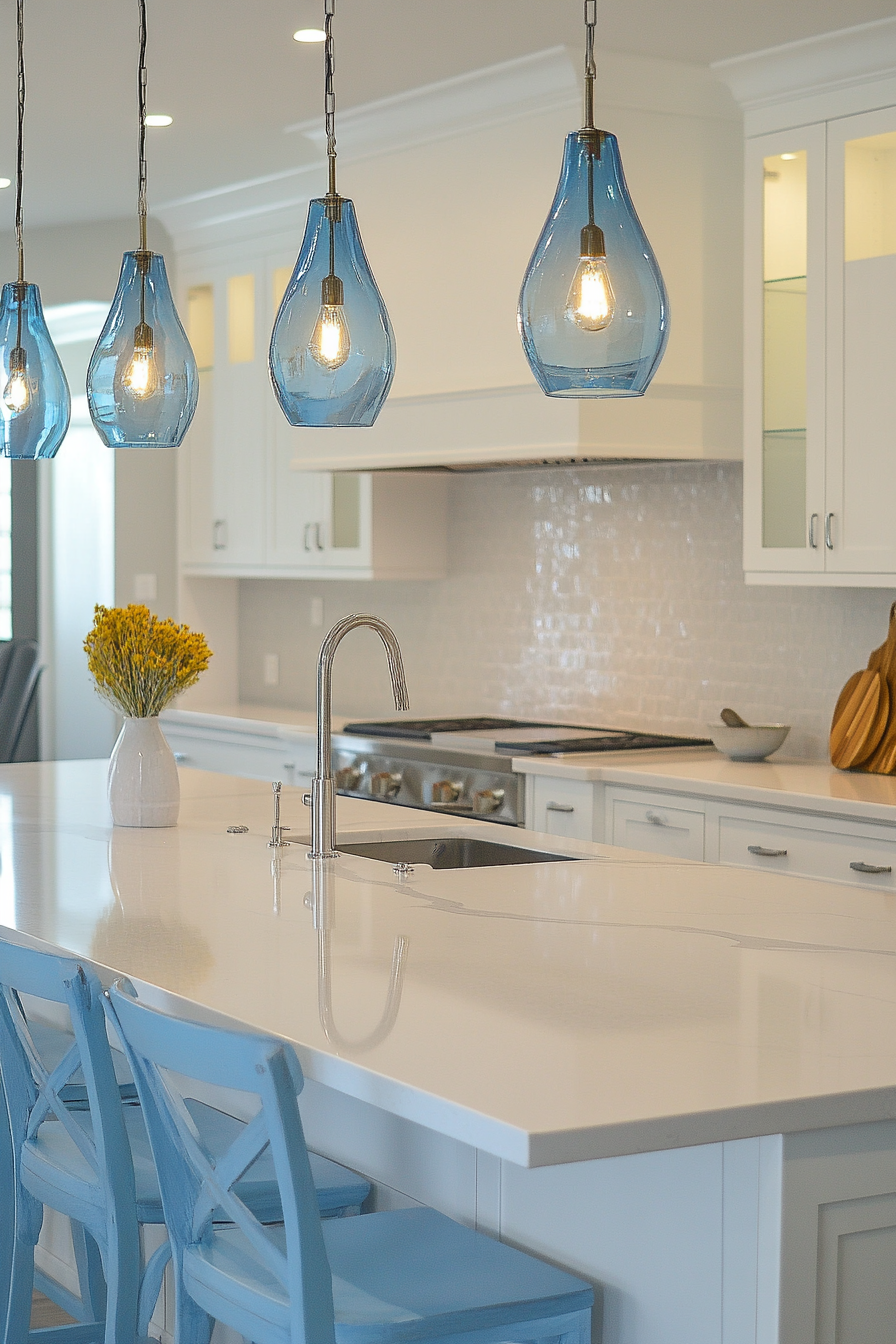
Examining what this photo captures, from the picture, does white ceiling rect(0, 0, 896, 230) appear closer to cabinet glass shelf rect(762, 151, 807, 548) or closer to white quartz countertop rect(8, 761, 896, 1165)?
cabinet glass shelf rect(762, 151, 807, 548)

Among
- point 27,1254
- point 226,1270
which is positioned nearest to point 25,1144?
point 27,1254

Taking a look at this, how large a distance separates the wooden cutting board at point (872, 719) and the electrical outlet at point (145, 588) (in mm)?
3399

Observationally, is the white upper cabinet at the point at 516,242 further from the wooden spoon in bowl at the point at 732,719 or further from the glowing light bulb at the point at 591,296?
the glowing light bulb at the point at 591,296

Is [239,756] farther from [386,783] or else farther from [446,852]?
[446,852]

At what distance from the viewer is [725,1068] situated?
62.1 inches

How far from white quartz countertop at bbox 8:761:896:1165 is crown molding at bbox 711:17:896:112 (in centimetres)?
221

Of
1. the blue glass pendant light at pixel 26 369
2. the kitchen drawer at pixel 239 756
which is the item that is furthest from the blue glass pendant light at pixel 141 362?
the kitchen drawer at pixel 239 756

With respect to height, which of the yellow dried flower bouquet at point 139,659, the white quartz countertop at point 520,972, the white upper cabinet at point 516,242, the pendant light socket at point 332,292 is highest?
the white upper cabinet at point 516,242

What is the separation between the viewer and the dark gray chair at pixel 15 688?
6488 millimetres

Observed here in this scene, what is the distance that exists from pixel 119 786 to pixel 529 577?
2.57 metres

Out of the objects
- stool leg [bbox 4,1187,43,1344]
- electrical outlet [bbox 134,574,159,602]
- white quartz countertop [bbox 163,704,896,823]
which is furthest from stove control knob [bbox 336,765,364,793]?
stool leg [bbox 4,1187,43,1344]

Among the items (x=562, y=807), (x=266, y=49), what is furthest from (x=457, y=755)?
(x=266, y=49)

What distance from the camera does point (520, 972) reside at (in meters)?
1.99

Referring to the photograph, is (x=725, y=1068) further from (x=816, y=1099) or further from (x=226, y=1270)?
(x=226, y=1270)
